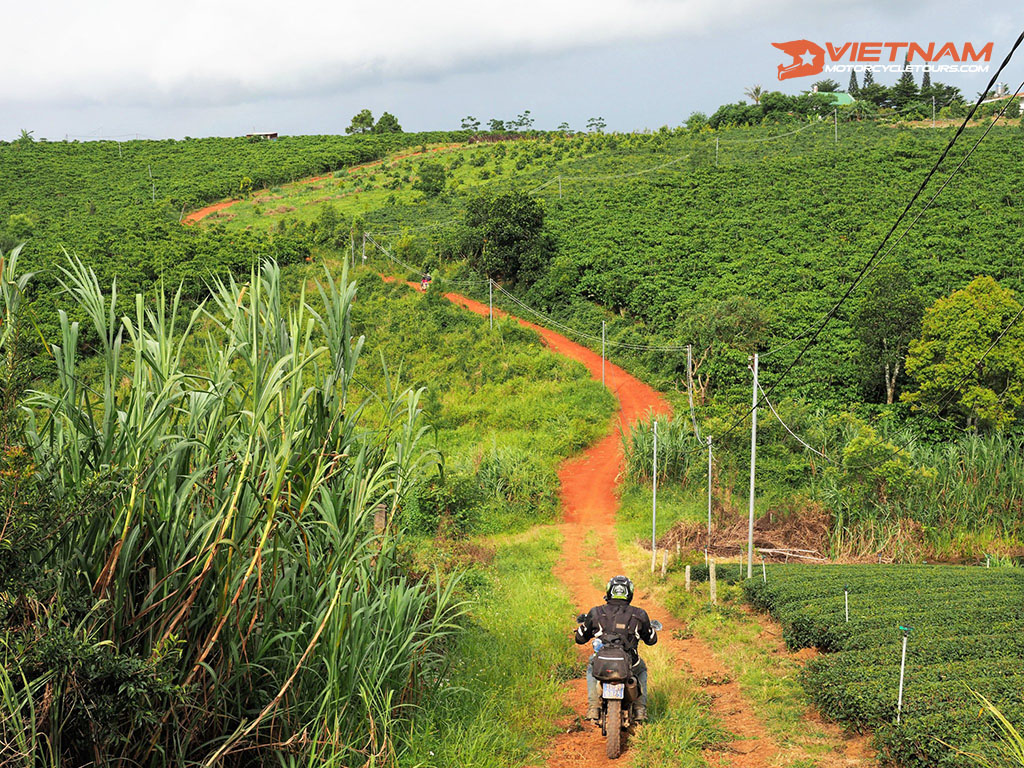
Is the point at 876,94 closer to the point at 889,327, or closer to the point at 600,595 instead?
the point at 889,327

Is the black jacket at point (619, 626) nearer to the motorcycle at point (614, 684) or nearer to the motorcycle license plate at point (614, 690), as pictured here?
the motorcycle at point (614, 684)

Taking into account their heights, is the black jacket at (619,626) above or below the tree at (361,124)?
below

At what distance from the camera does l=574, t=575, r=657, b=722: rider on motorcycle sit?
596 cm

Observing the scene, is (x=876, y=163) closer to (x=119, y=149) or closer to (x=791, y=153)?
(x=791, y=153)

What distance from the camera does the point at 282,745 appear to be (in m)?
4.19

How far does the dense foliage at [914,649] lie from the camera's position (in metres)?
5.00

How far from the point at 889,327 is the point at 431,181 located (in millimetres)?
32003

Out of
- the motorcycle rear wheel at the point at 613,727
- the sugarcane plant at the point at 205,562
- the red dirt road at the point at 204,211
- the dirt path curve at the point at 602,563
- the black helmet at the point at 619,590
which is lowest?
the dirt path curve at the point at 602,563

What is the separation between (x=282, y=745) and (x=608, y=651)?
8.07 ft

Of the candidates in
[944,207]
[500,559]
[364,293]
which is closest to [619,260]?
[364,293]

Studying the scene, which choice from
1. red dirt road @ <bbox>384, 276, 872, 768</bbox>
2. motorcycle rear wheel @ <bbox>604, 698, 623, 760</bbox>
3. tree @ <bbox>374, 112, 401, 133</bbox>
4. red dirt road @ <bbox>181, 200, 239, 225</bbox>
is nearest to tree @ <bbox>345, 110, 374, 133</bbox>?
tree @ <bbox>374, 112, 401, 133</bbox>

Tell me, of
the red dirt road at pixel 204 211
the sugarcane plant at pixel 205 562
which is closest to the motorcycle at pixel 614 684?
the sugarcane plant at pixel 205 562

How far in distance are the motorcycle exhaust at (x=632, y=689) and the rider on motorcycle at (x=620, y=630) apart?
0.07m

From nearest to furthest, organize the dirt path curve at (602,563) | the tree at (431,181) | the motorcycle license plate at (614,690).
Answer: the motorcycle license plate at (614,690) < the dirt path curve at (602,563) < the tree at (431,181)
